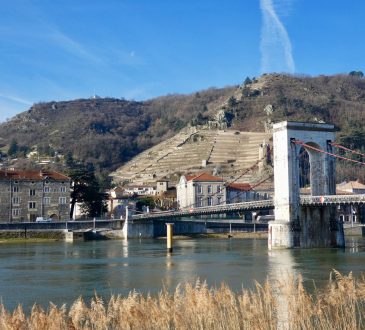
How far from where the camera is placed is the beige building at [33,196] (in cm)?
7625

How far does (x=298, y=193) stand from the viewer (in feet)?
162

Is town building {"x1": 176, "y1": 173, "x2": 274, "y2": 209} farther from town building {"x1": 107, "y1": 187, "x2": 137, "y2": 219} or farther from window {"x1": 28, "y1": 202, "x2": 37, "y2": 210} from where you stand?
window {"x1": 28, "y1": 202, "x2": 37, "y2": 210}

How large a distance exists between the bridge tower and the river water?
2309mm

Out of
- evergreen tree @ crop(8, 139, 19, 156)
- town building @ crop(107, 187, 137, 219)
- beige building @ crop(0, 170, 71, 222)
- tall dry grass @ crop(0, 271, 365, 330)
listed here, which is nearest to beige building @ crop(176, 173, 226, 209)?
town building @ crop(107, 187, 137, 219)

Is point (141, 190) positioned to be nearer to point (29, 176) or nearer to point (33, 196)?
point (29, 176)

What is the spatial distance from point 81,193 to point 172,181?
4476 cm

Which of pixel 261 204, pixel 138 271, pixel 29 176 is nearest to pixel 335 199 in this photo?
pixel 261 204

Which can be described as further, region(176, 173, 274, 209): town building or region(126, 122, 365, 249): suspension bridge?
region(176, 173, 274, 209): town building

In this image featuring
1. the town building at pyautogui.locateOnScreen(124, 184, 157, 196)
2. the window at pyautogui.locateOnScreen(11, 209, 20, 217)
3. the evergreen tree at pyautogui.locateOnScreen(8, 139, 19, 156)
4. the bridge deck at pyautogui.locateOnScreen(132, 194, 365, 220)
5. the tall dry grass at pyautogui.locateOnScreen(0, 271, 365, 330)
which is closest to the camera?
the tall dry grass at pyautogui.locateOnScreen(0, 271, 365, 330)

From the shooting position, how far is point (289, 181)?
49094mm

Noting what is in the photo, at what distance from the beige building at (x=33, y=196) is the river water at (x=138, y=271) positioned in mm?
31799

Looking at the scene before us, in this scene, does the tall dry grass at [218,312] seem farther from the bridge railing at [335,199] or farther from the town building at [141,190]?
the town building at [141,190]

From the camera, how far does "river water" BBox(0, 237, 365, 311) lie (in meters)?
24.4

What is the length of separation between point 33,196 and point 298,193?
40661mm
